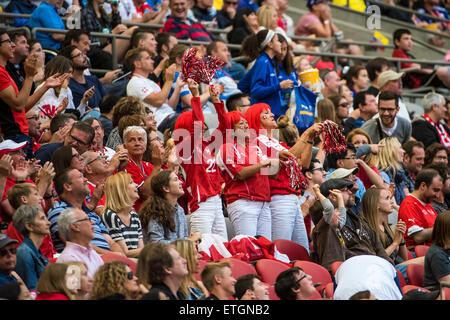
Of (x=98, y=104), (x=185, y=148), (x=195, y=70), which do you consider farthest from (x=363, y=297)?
(x=98, y=104)

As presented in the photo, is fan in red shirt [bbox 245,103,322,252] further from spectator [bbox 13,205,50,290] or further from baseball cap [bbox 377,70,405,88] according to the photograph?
baseball cap [bbox 377,70,405,88]

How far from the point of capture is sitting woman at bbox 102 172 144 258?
6.92 meters

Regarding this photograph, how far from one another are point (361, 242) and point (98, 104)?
3351mm

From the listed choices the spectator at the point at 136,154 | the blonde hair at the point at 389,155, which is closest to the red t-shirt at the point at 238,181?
the spectator at the point at 136,154

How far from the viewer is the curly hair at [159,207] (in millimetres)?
7103

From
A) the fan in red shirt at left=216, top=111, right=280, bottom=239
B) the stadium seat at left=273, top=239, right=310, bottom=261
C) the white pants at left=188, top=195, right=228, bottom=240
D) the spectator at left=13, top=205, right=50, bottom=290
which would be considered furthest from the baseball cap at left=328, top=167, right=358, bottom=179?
the spectator at left=13, top=205, right=50, bottom=290

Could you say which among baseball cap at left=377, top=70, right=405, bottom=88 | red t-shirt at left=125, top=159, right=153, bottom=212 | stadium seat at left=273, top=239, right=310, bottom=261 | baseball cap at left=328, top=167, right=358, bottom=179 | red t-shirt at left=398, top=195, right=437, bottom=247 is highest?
red t-shirt at left=125, top=159, right=153, bottom=212

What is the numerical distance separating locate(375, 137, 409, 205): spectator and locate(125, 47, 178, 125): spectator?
2.40 meters

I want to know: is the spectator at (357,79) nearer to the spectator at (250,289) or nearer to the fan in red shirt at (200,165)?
the fan in red shirt at (200,165)

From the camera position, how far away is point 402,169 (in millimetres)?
10031

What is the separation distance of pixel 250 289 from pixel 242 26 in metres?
7.01

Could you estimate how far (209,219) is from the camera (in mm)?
7656

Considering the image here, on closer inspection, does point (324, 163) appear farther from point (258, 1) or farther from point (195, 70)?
point (258, 1)

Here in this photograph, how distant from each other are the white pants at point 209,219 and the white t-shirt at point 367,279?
1454 millimetres
